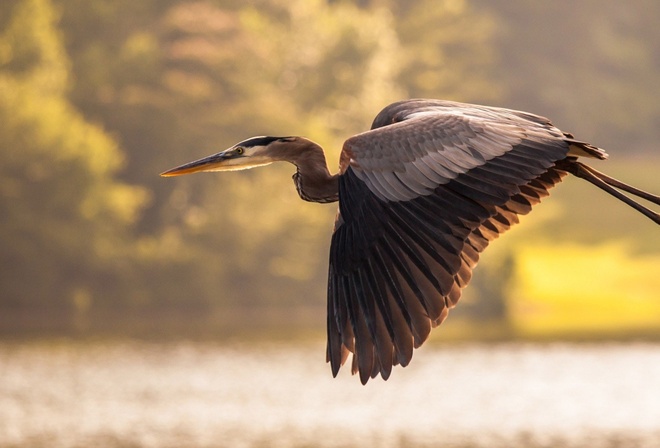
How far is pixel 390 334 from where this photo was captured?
215 inches

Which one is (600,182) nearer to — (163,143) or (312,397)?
(312,397)

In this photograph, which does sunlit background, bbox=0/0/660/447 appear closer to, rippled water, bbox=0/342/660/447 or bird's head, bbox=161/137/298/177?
rippled water, bbox=0/342/660/447

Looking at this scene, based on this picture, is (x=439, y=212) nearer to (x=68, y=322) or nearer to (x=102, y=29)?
(x=68, y=322)

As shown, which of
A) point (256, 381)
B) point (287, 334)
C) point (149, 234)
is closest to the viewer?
point (256, 381)

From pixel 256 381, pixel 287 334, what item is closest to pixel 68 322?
pixel 287 334

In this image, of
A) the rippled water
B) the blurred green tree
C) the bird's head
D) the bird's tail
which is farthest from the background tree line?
the bird's tail

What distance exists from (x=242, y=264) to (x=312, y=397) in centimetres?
1427

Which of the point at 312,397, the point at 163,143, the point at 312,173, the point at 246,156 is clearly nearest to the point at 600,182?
the point at 312,173

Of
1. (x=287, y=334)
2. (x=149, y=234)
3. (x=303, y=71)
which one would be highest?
(x=303, y=71)

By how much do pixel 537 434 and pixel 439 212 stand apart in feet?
54.0

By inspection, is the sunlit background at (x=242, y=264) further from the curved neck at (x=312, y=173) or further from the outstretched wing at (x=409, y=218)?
the outstretched wing at (x=409, y=218)

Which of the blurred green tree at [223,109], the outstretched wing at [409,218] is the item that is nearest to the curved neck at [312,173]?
the outstretched wing at [409,218]

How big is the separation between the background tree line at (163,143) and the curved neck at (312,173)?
2848 centimetres

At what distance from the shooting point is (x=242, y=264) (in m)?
39.0
